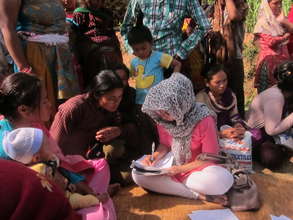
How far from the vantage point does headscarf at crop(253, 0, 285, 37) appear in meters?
4.28

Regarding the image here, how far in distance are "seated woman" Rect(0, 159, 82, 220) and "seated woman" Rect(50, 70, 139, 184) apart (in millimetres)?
1736

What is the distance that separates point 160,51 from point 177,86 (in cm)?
119

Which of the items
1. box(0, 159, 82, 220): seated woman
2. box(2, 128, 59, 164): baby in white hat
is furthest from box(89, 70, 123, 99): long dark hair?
box(0, 159, 82, 220): seated woman

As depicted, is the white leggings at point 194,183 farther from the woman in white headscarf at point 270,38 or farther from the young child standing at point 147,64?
the woman in white headscarf at point 270,38

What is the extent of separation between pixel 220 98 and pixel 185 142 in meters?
0.94

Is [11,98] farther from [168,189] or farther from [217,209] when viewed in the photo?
[217,209]

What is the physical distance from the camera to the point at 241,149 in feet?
10.0

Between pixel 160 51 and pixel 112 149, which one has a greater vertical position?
pixel 160 51

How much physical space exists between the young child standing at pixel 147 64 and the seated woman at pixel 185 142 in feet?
2.40

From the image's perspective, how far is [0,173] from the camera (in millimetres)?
944

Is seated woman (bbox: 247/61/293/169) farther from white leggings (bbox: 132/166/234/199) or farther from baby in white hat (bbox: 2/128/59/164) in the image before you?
baby in white hat (bbox: 2/128/59/164)

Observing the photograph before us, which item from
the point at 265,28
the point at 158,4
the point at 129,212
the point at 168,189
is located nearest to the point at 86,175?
the point at 129,212

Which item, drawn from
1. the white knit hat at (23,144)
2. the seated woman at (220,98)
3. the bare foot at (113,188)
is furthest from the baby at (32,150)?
the seated woman at (220,98)

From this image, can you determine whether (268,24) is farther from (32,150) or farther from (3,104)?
(32,150)
